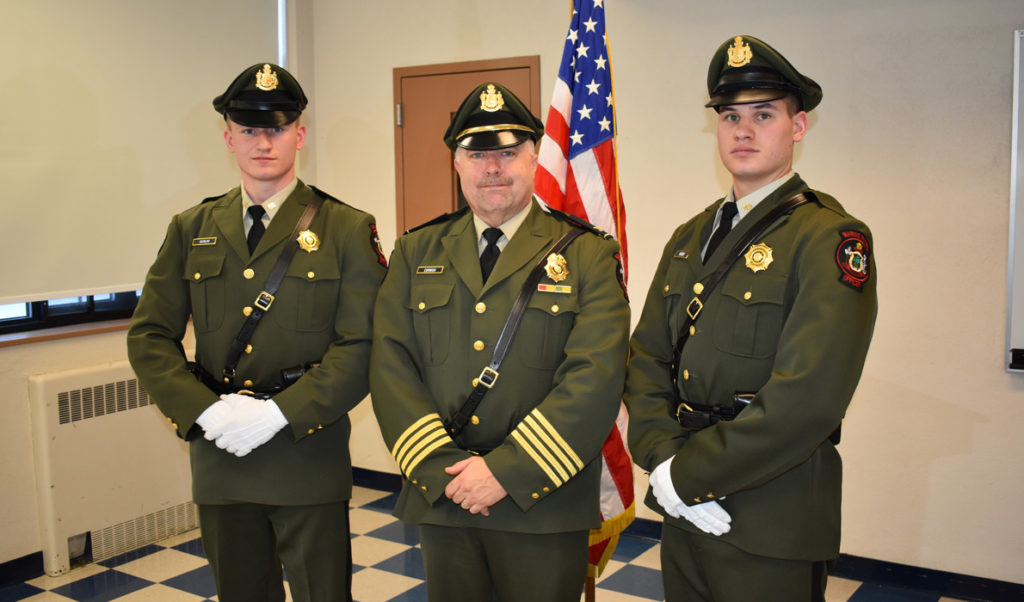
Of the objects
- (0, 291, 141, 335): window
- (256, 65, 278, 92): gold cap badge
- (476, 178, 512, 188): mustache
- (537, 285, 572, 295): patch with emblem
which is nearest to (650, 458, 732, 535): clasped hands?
(537, 285, 572, 295): patch with emblem

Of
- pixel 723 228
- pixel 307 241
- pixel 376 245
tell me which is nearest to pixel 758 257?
pixel 723 228

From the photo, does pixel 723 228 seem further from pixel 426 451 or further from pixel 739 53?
pixel 426 451

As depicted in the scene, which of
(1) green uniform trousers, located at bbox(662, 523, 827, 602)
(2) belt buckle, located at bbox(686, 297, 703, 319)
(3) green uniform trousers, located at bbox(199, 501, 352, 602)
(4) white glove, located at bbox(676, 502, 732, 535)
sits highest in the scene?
(2) belt buckle, located at bbox(686, 297, 703, 319)

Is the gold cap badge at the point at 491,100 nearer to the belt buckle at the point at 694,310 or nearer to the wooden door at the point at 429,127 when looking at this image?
the belt buckle at the point at 694,310

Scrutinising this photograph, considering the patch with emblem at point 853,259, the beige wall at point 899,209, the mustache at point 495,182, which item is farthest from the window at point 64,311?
the patch with emblem at point 853,259

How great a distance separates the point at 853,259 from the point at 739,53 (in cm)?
53

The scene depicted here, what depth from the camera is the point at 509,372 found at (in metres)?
1.91

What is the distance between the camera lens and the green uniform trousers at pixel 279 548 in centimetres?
218

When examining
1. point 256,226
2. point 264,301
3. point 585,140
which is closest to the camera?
point 264,301

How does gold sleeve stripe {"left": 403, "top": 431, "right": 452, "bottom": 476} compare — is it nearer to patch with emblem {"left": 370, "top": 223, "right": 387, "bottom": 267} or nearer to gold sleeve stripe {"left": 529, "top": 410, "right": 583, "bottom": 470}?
gold sleeve stripe {"left": 529, "top": 410, "right": 583, "bottom": 470}

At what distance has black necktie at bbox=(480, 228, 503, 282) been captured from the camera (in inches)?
79.7

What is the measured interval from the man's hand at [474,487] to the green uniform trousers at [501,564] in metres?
0.11

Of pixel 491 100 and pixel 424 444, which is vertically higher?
pixel 491 100

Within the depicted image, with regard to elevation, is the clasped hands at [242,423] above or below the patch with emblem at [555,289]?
below
